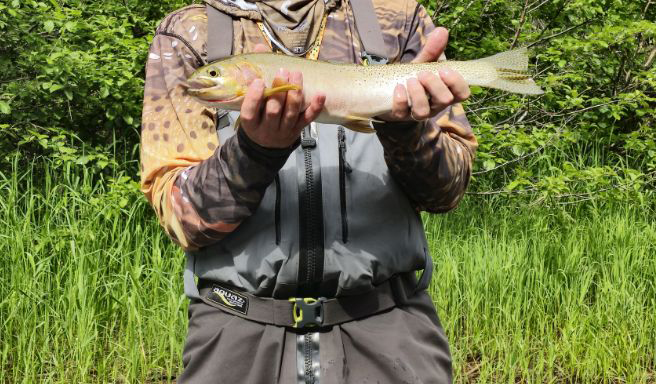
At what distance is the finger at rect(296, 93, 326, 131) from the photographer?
1.87 metres

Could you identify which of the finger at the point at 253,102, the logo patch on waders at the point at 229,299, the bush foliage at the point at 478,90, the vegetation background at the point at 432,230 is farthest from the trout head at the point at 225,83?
the bush foliage at the point at 478,90

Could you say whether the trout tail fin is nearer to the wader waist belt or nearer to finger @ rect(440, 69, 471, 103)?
finger @ rect(440, 69, 471, 103)

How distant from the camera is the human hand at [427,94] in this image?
1.90m

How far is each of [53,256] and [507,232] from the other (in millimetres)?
3279

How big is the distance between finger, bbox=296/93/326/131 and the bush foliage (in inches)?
151

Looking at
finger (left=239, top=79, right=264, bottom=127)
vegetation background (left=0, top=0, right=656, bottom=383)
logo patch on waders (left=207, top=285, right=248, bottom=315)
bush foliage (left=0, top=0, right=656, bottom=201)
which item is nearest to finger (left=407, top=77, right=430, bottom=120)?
finger (left=239, top=79, right=264, bottom=127)

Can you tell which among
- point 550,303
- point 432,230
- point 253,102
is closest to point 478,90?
point 432,230

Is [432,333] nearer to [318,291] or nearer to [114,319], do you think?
[318,291]

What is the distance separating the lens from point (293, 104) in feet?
6.03

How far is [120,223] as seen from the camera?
5398 millimetres

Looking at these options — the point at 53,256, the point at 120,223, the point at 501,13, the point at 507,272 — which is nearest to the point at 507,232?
the point at 507,272

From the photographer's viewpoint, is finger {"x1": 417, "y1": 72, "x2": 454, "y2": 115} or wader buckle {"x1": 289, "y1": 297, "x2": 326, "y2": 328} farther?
wader buckle {"x1": 289, "y1": 297, "x2": 326, "y2": 328}

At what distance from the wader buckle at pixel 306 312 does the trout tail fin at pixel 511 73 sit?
77cm

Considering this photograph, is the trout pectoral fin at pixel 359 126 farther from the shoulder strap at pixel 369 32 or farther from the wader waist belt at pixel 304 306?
the wader waist belt at pixel 304 306
